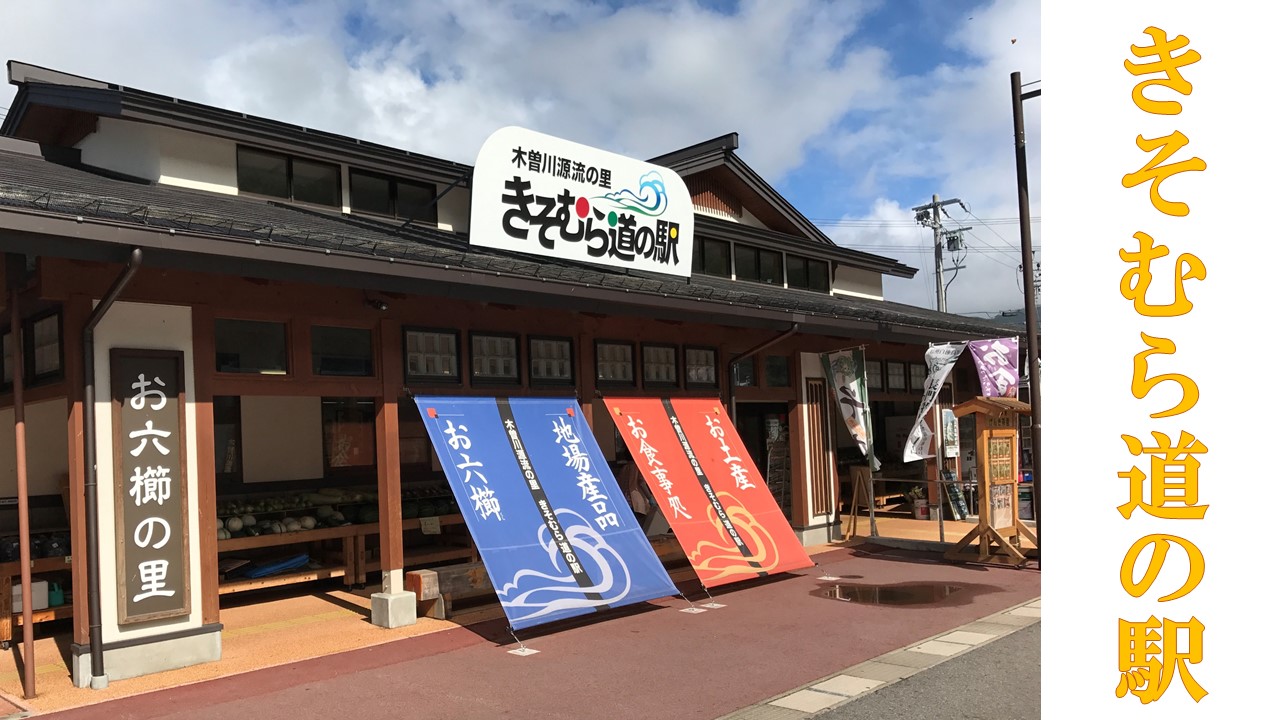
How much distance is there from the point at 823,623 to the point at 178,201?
742 centimetres

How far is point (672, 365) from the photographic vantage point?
40.4ft

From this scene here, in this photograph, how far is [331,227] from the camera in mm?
9945

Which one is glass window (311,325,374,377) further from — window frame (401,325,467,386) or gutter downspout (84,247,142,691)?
gutter downspout (84,247,142,691)

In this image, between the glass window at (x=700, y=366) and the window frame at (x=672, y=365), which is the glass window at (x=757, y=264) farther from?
the window frame at (x=672, y=365)

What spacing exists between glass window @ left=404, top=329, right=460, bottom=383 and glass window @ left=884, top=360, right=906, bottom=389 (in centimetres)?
943

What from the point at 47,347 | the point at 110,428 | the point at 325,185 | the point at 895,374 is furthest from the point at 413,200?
the point at 895,374

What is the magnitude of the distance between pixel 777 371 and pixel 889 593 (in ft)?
14.4

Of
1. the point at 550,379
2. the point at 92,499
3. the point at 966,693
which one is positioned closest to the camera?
the point at 966,693

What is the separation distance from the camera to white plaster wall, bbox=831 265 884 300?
19703 millimetres

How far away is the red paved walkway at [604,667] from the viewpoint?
6.55 meters

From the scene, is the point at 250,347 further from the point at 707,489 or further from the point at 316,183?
the point at 707,489

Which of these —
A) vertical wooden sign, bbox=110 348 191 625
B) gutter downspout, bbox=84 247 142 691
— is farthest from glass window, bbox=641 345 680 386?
gutter downspout, bbox=84 247 142 691

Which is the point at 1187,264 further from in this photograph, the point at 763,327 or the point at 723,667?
the point at 763,327

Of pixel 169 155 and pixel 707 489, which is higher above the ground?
pixel 169 155
